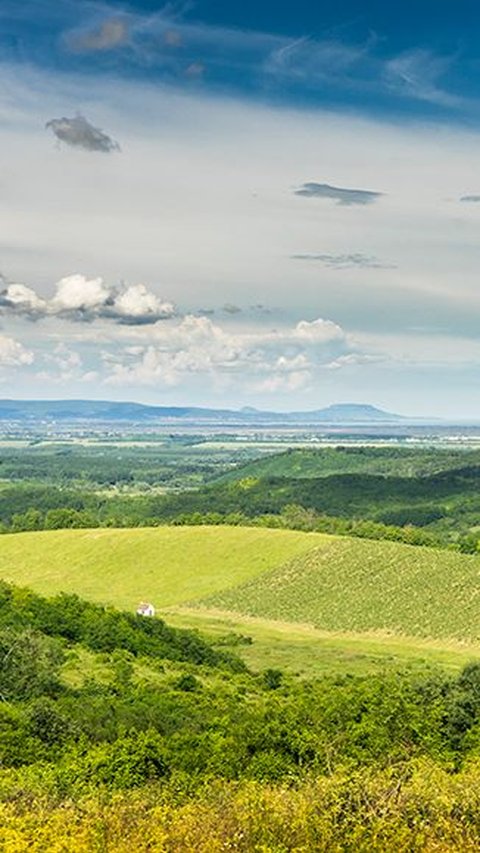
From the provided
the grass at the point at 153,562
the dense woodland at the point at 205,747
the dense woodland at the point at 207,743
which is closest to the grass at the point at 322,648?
the dense woodland at the point at 205,747

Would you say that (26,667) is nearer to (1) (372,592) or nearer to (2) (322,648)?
(2) (322,648)

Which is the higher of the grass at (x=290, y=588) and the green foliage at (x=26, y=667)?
the green foliage at (x=26, y=667)

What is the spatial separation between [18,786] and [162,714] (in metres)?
27.8

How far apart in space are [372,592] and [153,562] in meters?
47.1

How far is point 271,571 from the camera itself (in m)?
173

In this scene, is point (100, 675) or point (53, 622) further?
point (53, 622)

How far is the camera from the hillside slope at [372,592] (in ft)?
461

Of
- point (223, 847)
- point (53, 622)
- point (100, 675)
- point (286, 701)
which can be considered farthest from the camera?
point (53, 622)

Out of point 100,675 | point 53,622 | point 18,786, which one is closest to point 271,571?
point 53,622

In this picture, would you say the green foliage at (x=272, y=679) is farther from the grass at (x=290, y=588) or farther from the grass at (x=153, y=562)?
the grass at (x=153, y=562)

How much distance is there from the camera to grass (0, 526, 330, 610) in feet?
561

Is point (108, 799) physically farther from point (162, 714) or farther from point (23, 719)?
point (162, 714)

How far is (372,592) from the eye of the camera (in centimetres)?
15450

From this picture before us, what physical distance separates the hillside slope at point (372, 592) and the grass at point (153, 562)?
22.0 ft
